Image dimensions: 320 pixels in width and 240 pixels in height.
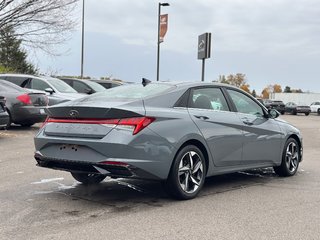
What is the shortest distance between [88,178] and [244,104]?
261 centimetres

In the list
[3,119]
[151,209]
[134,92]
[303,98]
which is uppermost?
[303,98]

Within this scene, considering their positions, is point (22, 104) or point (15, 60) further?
point (15, 60)

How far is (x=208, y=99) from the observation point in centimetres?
657

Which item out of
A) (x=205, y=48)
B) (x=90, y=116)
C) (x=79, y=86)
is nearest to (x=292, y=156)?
(x=90, y=116)

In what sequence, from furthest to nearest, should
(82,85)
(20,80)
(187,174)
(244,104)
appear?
(82,85) < (20,80) < (244,104) < (187,174)

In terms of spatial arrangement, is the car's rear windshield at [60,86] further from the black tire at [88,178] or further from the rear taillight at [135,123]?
the rear taillight at [135,123]

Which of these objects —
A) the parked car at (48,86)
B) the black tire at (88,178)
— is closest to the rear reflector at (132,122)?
the black tire at (88,178)

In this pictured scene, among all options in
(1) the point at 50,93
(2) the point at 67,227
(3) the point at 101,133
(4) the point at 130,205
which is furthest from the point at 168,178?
(1) the point at 50,93

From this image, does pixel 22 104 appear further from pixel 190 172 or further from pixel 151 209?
pixel 151 209

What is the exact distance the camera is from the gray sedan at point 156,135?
5379mm

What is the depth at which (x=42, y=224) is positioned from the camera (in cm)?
480

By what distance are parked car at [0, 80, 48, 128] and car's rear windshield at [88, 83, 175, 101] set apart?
7118mm

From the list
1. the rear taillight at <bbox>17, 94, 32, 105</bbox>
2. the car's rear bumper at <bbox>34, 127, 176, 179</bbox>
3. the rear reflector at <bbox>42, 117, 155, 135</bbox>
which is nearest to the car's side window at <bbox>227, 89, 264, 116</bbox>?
the car's rear bumper at <bbox>34, 127, 176, 179</bbox>

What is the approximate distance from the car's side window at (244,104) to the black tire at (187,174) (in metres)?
1.35
